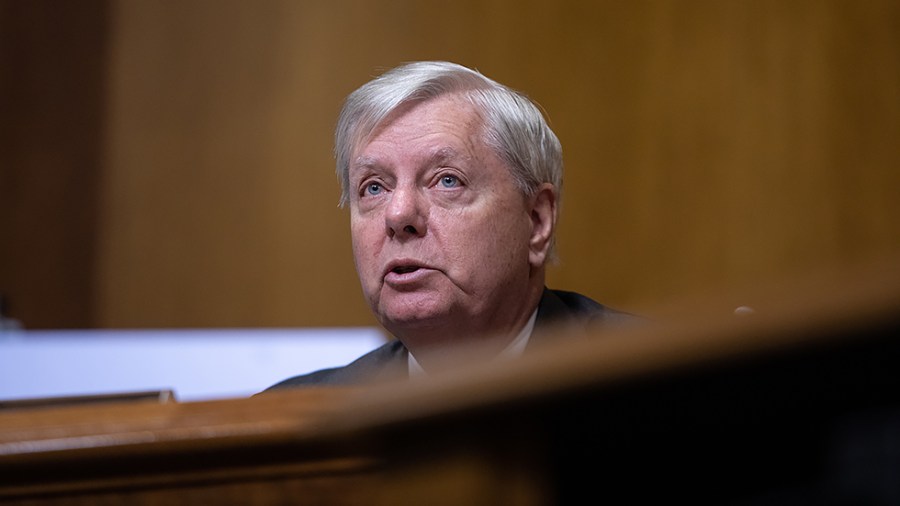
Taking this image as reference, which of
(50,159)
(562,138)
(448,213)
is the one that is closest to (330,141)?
(562,138)

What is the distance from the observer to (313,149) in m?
4.24

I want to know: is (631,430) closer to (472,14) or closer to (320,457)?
(320,457)

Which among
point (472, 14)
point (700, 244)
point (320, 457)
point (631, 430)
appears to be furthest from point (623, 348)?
point (472, 14)

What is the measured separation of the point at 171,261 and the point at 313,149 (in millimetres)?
725

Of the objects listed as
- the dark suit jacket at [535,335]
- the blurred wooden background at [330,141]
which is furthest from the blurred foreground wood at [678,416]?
the blurred wooden background at [330,141]

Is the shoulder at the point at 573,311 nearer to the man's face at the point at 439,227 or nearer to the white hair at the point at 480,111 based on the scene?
the man's face at the point at 439,227

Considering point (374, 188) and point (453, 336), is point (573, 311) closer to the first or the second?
point (453, 336)

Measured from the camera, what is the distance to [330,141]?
4234 mm

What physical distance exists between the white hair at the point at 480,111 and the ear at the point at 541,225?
22mm

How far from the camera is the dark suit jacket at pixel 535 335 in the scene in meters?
2.04

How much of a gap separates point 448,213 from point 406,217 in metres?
0.08

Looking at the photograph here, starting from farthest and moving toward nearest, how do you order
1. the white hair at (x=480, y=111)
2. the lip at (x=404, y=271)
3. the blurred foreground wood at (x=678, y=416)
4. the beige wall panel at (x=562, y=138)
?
1. the beige wall panel at (x=562, y=138)
2. the white hair at (x=480, y=111)
3. the lip at (x=404, y=271)
4. the blurred foreground wood at (x=678, y=416)

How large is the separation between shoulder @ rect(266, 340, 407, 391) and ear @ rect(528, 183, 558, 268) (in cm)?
33

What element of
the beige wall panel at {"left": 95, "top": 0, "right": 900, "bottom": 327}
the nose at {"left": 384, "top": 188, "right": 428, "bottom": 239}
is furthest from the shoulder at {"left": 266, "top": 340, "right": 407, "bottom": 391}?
the beige wall panel at {"left": 95, "top": 0, "right": 900, "bottom": 327}
